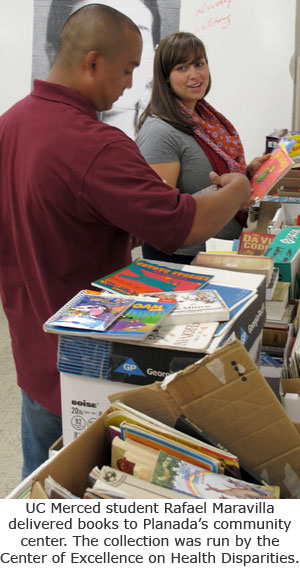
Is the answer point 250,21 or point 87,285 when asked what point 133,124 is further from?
point 87,285

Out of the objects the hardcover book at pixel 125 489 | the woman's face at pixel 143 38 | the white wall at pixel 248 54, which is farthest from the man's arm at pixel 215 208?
the woman's face at pixel 143 38

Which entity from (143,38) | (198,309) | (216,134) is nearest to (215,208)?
(198,309)

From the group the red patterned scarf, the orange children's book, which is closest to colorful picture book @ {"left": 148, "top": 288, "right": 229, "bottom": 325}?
the orange children's book

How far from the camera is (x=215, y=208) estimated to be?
1276 millimetres

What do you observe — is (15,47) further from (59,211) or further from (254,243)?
(59,211)

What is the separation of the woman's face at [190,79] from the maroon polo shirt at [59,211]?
0.94 m

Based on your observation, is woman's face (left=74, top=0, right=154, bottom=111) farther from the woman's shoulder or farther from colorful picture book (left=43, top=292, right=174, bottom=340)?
colorful picture book (left=43, top=292, right=174, bottom=340)

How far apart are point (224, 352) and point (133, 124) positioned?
359 centimetres

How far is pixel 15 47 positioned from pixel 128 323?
12.4 ft

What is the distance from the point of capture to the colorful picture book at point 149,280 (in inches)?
46.1

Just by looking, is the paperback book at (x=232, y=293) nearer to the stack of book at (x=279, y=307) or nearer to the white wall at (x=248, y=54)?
the stack of book at (x=279, y=307)

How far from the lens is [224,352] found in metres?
0.84

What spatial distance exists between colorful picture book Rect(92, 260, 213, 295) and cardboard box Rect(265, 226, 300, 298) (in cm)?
50
